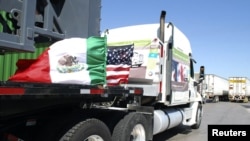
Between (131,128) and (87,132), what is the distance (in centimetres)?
162

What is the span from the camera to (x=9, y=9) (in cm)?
331

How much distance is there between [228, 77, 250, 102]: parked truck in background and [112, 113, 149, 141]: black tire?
41.4 m

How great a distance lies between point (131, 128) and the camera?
5.93 m

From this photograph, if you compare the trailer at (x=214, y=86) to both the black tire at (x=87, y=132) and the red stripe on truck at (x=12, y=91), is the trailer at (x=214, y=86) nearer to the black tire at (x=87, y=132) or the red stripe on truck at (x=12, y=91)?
the black tire at (x=87, y=132)

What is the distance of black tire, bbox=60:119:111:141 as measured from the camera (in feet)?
13.9

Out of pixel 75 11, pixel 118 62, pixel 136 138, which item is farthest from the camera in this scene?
pixel 118 62

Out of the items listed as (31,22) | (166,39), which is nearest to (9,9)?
(31,22)

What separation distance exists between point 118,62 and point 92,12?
2.58 metres

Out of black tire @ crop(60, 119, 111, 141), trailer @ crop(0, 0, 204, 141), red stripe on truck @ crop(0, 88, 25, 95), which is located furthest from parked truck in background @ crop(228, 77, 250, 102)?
red stripe on truck @ crop(0, 88, 25, 95)

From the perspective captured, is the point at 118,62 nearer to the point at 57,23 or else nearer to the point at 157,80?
the point at 157,80

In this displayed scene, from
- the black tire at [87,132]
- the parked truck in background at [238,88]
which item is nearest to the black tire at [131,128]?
the black tire at [87,132]

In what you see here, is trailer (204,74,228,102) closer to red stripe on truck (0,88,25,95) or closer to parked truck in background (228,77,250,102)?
parked truck in background (228,77,250,102)

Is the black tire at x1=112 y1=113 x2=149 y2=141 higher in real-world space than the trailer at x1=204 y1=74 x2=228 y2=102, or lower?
lower

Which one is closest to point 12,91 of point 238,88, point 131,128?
point 131,128
